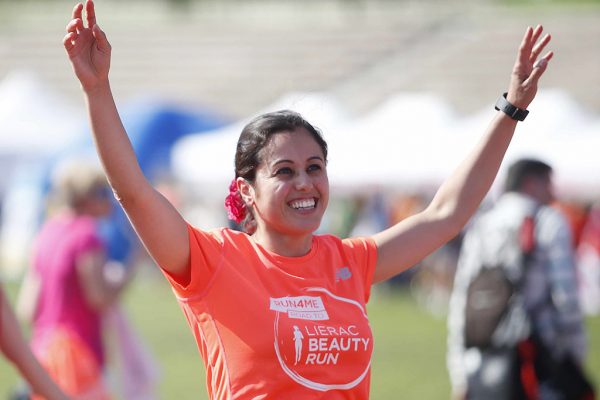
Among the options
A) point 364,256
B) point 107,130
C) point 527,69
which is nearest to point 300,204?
point 364,256

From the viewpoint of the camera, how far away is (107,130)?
283 centimetres

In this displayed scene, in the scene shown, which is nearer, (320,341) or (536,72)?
(320,341)

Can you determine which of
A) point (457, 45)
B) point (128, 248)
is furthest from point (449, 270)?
point (128, 248)

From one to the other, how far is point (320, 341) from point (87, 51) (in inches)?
39.7

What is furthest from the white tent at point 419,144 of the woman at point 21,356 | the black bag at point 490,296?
the woman at point 21,356

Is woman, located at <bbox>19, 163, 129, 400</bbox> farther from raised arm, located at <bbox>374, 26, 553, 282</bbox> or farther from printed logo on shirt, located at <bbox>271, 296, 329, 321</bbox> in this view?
printed logo on shirt, located at <bbox>271, 296, 329, 321</bbox>

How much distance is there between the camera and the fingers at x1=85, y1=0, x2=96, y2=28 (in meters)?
2.71

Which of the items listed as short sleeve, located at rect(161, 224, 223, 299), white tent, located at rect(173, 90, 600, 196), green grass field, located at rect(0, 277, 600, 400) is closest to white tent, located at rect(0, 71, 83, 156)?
white tent, located at rect(173, 90, 600, 196)

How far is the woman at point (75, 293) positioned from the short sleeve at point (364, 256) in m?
3.11

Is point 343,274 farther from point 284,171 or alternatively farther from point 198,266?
point 198,266

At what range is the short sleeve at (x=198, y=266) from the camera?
297 cm

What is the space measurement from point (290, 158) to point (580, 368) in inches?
127

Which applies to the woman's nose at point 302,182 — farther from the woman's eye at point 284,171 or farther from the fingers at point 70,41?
the fingers at point 70,41

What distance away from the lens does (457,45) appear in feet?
88.2
